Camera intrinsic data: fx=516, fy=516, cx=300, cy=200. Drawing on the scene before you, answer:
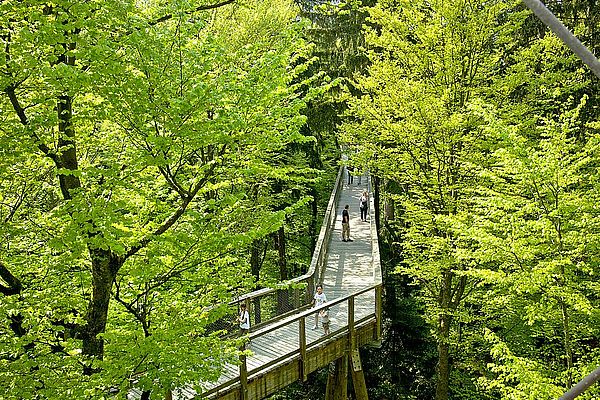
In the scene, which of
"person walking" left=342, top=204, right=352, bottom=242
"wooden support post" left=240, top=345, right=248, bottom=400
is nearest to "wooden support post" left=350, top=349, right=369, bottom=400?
"wooden support post" left=240, top=345, right=248, bottom=400

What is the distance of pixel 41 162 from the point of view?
17.7ft

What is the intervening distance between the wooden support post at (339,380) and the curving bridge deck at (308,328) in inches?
1.2

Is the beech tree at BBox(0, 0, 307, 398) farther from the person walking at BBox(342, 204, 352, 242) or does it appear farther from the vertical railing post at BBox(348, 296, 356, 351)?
the person walking at BBox(342, 204, 352, 242)

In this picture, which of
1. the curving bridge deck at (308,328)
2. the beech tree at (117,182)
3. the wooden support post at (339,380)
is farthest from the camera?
the wooden support post at (339,380)

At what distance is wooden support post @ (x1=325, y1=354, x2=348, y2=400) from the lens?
1012 cm

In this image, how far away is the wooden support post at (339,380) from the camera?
1012 centimetres

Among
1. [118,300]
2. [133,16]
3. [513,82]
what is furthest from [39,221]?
[513,82]

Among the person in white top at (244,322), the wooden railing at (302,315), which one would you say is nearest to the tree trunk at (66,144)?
the wooden railing at (302,315)

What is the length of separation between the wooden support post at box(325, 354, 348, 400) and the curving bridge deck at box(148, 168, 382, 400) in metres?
0.03

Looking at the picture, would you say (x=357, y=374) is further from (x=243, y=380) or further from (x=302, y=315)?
(x=243, y=380)

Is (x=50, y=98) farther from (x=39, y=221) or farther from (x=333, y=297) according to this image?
(x=333, y=297)

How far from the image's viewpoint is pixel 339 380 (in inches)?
407

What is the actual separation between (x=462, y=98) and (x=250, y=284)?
693cm

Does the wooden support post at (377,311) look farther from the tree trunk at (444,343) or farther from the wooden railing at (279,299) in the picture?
the tree trunk at (444,343)
